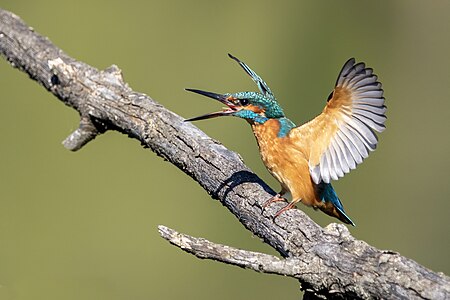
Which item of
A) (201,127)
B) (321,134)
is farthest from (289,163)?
(201,127)

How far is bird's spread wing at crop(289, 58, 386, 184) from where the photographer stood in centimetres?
181

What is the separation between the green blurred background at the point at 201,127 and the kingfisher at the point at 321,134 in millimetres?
1283

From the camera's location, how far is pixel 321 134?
1968mm

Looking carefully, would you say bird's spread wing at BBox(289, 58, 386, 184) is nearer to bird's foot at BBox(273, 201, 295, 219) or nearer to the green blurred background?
bird's foot at BBox(273, 201, 295, 219)

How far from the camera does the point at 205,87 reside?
3.69 m

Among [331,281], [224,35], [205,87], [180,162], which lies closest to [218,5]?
[224,35]

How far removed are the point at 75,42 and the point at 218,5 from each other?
2.48 feet

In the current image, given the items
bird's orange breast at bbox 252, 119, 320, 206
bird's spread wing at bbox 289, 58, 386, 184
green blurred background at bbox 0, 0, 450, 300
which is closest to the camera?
bird's spread wing at bbox 289, 58, 386, 184

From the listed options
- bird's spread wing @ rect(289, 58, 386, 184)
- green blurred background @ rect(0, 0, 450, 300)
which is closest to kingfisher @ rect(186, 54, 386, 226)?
bird's spread wing @ rect(289, 58, 386, 184)

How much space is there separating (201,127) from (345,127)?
5.46 feet

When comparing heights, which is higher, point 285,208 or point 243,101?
point 243,101

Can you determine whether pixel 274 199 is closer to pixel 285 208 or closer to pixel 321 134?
pixel 285 208

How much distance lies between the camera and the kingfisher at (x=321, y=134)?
183 centimetres

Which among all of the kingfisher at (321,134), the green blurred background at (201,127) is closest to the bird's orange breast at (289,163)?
the kingfisher at (321,134)
